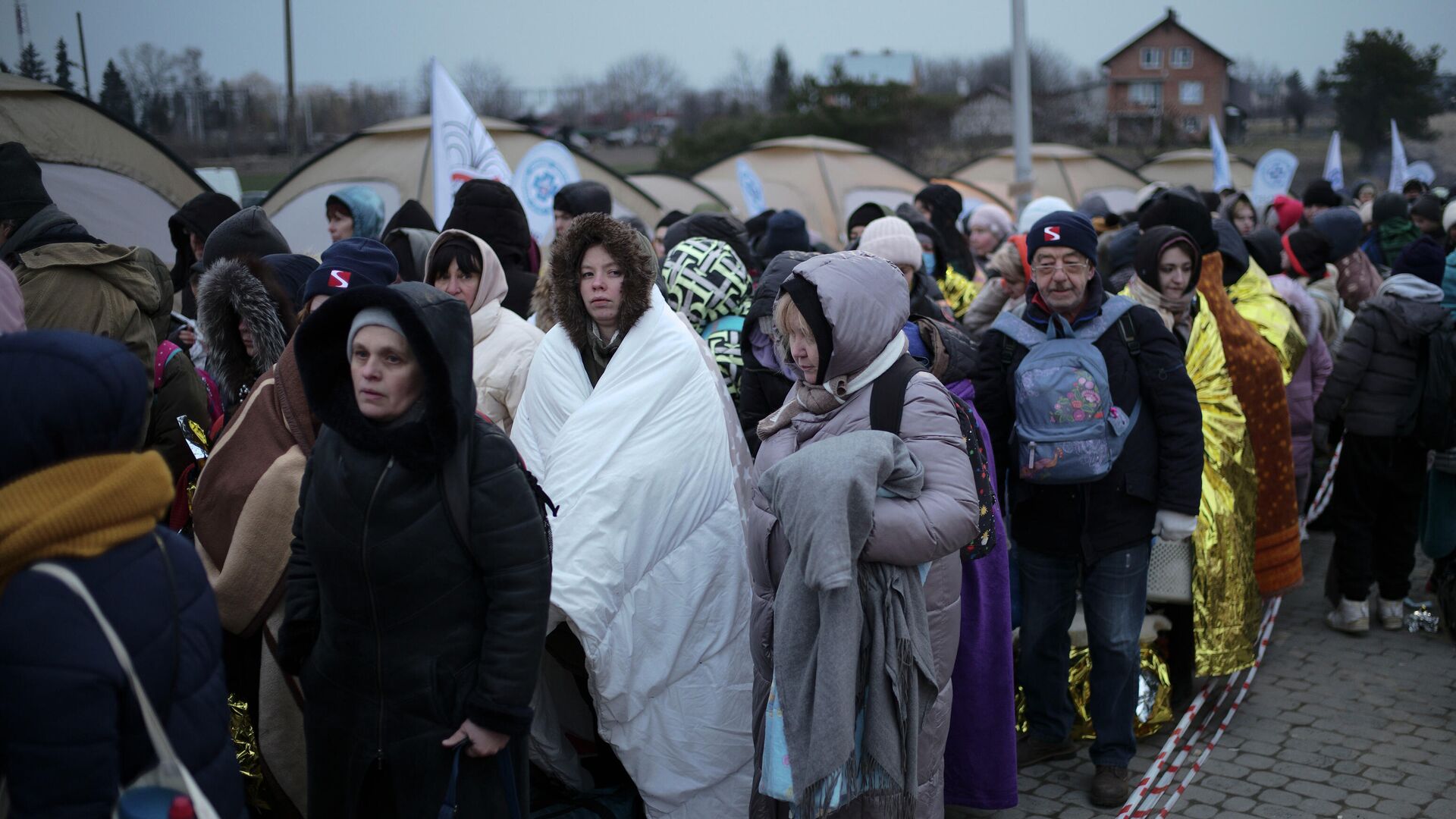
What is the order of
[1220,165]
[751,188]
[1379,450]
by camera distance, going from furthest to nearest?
1. [1220,165]
2. [751,188]
3. [1379,450]

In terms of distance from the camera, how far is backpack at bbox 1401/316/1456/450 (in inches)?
229

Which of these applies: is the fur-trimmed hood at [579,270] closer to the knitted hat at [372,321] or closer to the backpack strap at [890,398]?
the backpack strap at [890,398]

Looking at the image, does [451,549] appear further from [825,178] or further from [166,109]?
[825,178]

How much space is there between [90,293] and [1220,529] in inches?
166

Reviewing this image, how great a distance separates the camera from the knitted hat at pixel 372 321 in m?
2.69

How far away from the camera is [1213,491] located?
4895 millimetres

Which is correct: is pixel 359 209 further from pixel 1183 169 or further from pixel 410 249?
pixel 1183 169

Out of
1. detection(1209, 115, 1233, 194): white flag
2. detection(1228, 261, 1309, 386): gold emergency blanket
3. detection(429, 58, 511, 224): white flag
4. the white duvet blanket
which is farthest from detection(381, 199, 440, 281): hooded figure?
detection(1209, 115, 1233, 194): white flag

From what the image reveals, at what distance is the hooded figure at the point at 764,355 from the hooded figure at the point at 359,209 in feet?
9.61

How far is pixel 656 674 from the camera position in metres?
3.63

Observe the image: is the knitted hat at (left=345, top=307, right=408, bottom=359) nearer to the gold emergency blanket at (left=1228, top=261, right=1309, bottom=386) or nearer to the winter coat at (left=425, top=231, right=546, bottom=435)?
the winter coat at (left=425, top=231, right=546, bottom=435)

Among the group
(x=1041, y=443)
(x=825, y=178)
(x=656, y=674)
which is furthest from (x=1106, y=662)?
Result: (x=825, y=178)

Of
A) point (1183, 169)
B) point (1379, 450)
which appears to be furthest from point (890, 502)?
point (1183, 169)

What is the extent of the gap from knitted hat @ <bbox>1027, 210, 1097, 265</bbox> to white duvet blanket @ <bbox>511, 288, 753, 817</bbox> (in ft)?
4.24
